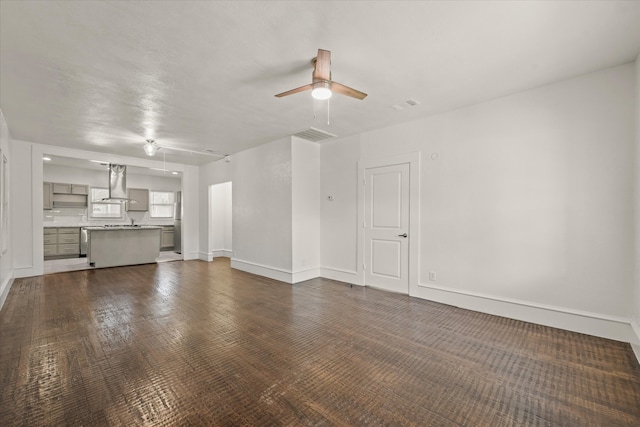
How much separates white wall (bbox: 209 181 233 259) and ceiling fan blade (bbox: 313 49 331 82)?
6.63 meters

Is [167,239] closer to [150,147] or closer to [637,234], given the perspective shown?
[150,147]

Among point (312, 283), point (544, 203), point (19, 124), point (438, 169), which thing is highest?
point (19, 124)

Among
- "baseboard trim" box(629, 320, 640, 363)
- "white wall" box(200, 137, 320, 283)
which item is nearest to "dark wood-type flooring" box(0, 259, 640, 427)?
"baseboard trim" box(629, 320, 640, 363)

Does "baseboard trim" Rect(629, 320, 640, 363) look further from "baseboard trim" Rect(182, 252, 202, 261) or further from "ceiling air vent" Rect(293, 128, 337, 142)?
"baseboard trim" Rect(182, 252, 202, 261)

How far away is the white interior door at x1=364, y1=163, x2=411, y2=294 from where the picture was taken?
4.39 metres

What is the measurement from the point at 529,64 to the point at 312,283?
4.30 m

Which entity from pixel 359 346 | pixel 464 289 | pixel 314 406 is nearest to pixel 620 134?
pixel 464 289

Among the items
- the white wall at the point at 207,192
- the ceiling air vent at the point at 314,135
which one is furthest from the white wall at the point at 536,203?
the white wall at the point at 207,192

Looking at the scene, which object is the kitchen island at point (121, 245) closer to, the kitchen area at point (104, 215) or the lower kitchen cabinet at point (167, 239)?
the kitchen area at point (104, 215)

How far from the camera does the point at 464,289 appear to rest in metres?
3.77

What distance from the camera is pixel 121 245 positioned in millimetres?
6859

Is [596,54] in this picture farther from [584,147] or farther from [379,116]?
[379,116]

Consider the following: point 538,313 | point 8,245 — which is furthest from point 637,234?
point 8,245

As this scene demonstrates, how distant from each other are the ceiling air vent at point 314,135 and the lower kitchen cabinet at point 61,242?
25.7ft
